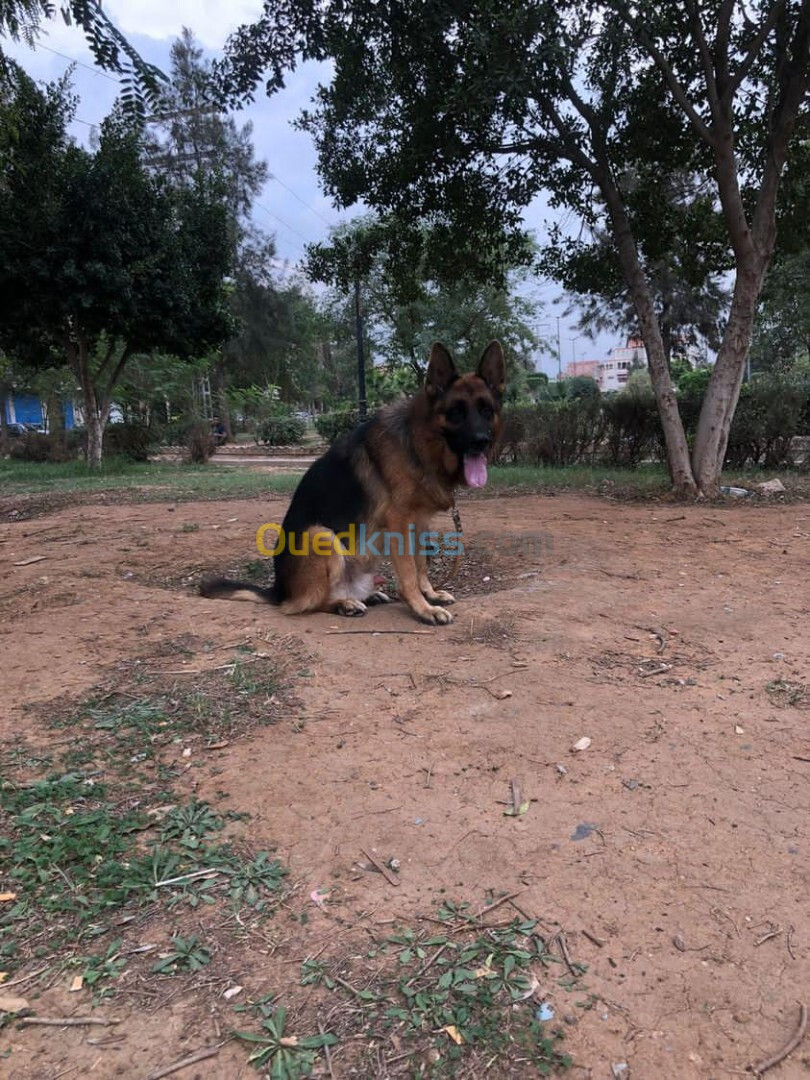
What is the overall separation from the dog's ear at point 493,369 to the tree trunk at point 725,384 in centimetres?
566

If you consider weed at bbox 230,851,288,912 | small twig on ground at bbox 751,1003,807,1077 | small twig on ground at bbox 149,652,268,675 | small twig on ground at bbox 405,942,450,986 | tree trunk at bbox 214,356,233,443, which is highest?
tree trunk at bbox 214,356,233,443

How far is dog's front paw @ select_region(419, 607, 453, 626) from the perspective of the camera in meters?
4.19

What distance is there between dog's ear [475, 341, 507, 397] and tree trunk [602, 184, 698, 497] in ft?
18.0

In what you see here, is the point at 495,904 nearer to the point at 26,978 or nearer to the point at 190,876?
the point at 190,876

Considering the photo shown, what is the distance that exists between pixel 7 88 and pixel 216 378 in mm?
34992

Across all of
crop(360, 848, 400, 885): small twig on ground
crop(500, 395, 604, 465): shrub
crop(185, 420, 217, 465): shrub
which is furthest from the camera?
crop(185, 420, 217, 465): shrub

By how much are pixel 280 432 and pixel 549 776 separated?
98.8 ft

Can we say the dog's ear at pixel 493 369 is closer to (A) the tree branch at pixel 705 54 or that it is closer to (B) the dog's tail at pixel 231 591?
(B) the dog's tail at pixel 231 591

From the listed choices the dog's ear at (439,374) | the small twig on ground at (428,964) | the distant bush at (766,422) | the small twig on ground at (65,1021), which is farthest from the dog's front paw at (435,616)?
the distant bush at (766,422)

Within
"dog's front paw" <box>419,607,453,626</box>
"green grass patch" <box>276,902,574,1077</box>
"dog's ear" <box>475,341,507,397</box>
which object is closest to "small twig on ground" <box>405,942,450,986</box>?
"green grass patch" <box>276,902,574,1077</box>

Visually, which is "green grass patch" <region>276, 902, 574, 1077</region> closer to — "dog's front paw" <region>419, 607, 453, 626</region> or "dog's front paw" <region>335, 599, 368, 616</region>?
"dog's front paw" <region>419, 607, 453, 626</region>

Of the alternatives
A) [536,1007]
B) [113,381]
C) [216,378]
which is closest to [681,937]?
[536,1007]

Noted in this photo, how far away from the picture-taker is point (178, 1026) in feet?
5.00

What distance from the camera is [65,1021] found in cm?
155
